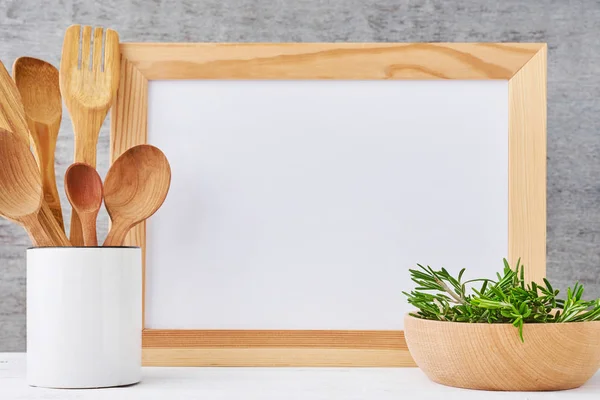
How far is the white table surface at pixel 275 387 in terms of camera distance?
1.79ft

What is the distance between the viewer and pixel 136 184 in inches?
26.3

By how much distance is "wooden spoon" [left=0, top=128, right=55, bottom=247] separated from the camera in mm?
602

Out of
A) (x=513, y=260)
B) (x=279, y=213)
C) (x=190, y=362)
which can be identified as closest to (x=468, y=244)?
(x=513, y=260)

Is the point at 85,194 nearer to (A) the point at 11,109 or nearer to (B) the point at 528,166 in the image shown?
(A) the point at 11,109

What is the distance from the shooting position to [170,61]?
720 mm

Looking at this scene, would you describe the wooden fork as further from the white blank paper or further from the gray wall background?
the gray wall background

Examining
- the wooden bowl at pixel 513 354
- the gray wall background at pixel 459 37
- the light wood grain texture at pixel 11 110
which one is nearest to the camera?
the wooden bowl at pixel 513 354

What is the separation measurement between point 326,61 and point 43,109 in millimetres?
277

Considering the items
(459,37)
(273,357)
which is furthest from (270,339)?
(459,37)

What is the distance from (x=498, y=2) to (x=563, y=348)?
503mm

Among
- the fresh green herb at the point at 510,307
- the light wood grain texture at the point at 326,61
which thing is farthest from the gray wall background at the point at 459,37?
the fresh green herb at the point at 510,307

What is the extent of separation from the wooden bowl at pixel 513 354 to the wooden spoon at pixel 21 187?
0.33 metres

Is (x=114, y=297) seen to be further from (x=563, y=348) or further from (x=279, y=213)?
(x=563, y=348)

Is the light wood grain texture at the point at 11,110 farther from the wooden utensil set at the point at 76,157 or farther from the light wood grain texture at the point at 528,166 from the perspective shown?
the light wood grain texture at the point at 528,166
